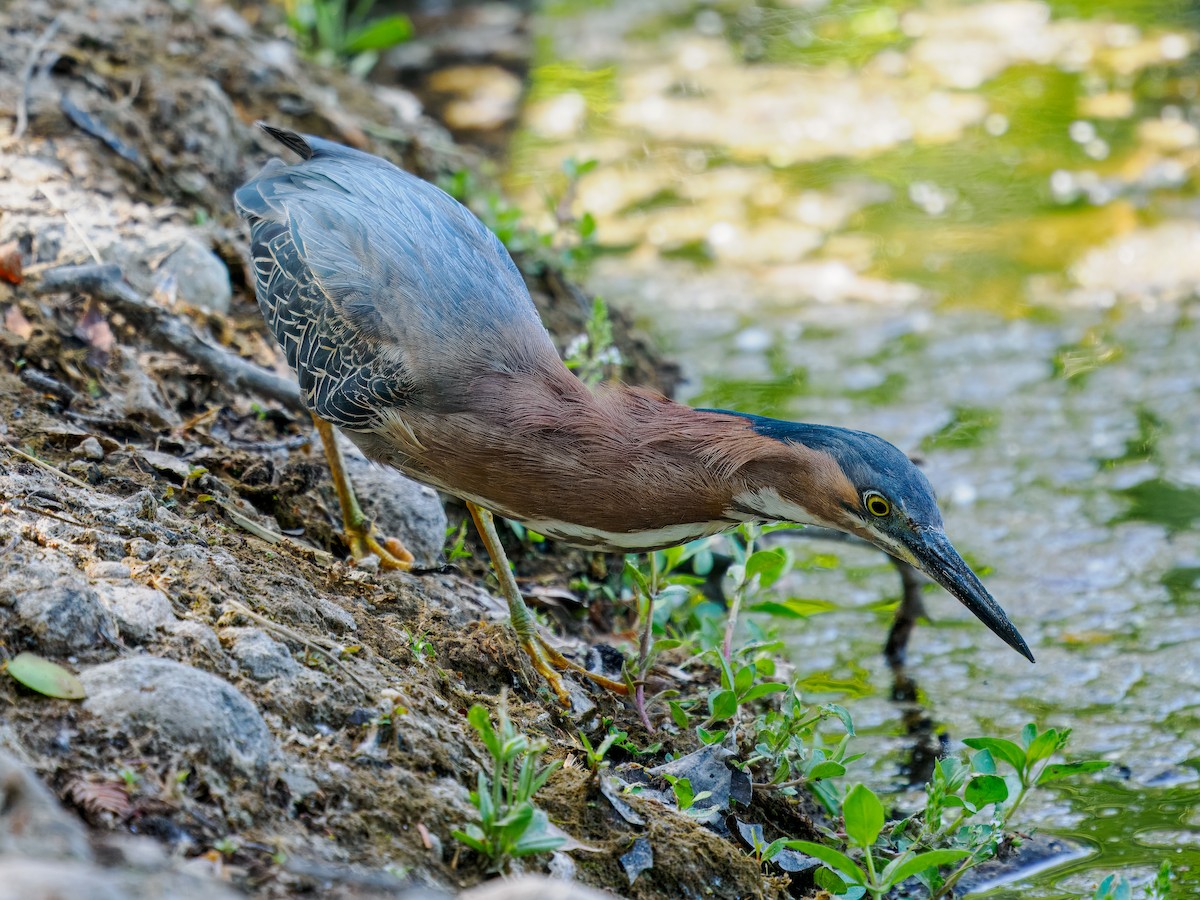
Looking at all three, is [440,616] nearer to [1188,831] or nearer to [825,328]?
[1188,831]

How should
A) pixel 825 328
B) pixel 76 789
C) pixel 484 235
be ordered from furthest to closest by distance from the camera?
pixel 825 328 < pixel 484 235 < pixel 76 789

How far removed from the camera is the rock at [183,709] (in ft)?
8.66

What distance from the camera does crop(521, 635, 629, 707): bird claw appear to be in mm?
3900

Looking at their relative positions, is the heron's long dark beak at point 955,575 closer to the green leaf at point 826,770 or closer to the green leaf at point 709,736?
the green leaf at point 826,770

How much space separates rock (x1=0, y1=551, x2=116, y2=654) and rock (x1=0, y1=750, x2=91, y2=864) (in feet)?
2.22

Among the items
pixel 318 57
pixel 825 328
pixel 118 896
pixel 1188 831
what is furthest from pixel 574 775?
A: pixel 318 57

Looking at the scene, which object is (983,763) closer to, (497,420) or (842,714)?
(842,714)

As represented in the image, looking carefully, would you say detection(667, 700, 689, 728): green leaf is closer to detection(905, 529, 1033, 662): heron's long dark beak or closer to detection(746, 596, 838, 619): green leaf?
detection(746, 596, 838, 619): green leaf

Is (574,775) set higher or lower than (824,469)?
lower

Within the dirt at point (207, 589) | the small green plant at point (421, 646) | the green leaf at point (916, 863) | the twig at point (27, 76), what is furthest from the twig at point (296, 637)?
the twig at point (27, 76)

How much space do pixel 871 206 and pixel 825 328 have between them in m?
1.46

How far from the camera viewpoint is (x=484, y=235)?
446 cm

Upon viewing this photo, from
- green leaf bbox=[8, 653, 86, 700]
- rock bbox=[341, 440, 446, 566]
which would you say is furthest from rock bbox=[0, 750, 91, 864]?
rock bbox=[341, 440, 446, 566]

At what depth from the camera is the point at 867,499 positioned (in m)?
3.43
